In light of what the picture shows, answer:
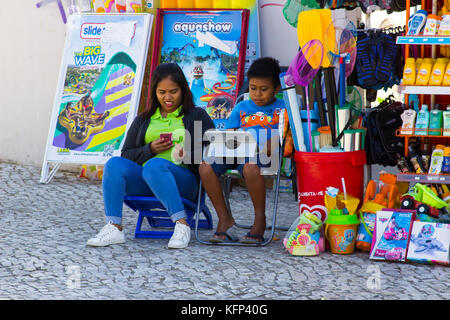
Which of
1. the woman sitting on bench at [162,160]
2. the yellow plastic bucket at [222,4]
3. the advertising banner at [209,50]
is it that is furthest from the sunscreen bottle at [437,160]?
the yellow plastic bucket at [222,4]

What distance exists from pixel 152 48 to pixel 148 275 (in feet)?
12.3

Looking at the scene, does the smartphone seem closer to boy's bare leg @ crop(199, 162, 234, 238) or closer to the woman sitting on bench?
the woman sitting on bench

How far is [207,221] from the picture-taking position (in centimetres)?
559

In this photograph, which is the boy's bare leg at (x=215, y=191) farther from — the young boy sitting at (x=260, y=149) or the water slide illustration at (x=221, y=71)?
the water slide illustration at (x=221, y=71)

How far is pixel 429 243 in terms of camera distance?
4.50m

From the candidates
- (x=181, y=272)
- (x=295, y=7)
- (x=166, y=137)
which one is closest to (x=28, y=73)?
(x=295, y=7)

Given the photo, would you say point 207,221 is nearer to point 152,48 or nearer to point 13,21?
point 152,48

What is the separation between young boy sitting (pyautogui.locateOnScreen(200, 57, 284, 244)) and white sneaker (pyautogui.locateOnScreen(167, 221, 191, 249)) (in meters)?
0.17

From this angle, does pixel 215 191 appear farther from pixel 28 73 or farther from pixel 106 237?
pixel 28 73

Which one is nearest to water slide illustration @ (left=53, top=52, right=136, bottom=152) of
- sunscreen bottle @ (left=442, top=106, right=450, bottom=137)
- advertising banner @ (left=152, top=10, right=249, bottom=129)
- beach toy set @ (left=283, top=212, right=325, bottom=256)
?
advertising banner @ (left=152, top=10, right=249, bottom=129)

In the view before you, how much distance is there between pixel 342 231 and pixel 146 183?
1338mm

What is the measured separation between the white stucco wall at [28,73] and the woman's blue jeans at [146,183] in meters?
3.60

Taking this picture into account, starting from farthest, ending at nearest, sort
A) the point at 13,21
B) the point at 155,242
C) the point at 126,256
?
the point at 13,21 < the point at 155,242 < the point at 126,256
